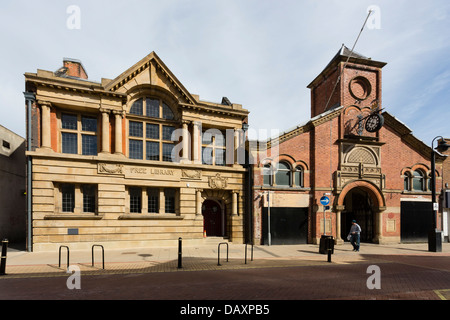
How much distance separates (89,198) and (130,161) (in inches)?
129

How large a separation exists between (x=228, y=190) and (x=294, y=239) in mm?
5678

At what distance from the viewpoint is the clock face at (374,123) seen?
57.9ft

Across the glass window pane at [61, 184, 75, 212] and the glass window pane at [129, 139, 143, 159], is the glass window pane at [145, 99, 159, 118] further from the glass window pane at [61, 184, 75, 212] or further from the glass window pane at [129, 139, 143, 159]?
the glass window pane at [61, 184, 75, 212]

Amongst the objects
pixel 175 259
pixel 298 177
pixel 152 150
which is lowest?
pixel 175 259

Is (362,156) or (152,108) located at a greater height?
(152,108)

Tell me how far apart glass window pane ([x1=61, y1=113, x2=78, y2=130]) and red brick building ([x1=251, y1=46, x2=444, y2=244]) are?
1157 cm

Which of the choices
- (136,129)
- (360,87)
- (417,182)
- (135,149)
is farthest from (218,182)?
(417,182)

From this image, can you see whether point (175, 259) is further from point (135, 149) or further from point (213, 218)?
point (135, 149)

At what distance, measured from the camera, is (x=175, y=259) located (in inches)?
465

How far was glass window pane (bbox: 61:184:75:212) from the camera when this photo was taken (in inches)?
570

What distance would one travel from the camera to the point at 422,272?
1015cm

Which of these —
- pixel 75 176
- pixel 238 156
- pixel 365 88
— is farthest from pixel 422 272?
pixel 75 176
